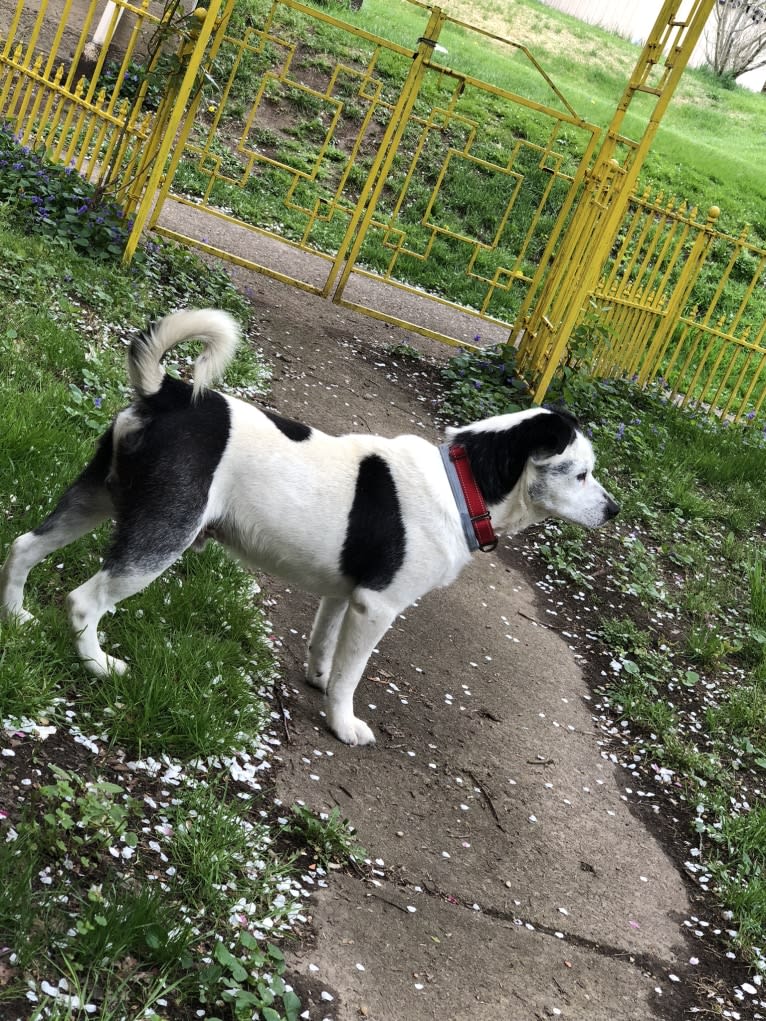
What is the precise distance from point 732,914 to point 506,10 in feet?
98.8

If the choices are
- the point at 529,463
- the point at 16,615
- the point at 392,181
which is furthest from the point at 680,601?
the point at 392,181

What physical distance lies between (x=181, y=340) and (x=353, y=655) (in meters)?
1.38

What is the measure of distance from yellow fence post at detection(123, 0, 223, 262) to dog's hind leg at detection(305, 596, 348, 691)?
4808 millimetres

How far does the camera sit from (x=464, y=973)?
3311 mm

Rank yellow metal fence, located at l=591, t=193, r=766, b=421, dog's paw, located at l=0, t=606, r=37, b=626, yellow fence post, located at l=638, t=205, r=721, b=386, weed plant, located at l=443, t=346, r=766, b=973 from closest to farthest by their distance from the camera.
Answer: dog's paw, located at l=0, t=606, r=37, b=626 < weed plant, located at l=443, t=346, r=766, b=973 < yellow metal fence, located at l=591, t=193, r=766, b=421 < yellow fence post, located at l=638, t=205, r=721, b=386

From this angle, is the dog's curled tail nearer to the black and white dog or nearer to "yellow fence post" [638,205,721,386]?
the black and white dog

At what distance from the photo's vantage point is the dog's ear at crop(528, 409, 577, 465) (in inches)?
168

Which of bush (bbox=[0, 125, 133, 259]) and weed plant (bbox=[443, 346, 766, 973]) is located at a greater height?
bush (bbox=[0, 125, 133, 259])

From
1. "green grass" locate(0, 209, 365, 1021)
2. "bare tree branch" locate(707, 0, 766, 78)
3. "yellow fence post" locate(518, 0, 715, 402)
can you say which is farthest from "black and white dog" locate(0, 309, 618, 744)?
"bare tree branch" locate(707, 0, 766, 78)

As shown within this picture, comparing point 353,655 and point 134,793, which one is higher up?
point 353,655

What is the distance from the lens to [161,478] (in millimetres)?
3592

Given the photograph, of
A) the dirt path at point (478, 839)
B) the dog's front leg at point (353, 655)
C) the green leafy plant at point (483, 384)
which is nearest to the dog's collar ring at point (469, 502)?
the dog's front leg at point (353, 655)

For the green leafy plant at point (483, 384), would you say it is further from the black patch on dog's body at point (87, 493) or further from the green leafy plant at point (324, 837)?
the green leafy plant at point (324, 837)

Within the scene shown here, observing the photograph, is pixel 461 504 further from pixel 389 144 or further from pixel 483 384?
pixel 389 144
